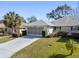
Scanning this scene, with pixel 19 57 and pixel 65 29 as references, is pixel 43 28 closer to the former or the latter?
pixel 65 29

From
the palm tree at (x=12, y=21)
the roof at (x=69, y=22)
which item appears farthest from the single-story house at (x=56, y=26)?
the palm tree at (x=12, y=21)

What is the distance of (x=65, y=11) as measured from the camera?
7275 cm

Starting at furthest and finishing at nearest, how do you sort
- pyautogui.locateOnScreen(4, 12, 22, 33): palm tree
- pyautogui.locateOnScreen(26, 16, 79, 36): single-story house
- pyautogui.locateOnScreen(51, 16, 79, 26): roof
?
pyautogui.locateOnScreen(4, 12, 22, 33): palm tree
pyautogui.locateOnScreen(51, 16, 79, 26): roof
pyautogui.locateOnScreen(26, 16, 79, 36): single-story house

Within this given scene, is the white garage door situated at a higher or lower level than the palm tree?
lower

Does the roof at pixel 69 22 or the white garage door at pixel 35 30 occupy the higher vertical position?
the roof at pixel 69 22

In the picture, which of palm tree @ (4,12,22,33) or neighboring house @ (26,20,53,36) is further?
palm tree @ (4,12,22,33)

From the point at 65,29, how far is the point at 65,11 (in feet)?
96.3

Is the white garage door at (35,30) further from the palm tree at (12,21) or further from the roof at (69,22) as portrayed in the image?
the roof at (69,22)

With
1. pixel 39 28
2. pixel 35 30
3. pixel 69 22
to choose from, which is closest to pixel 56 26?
pixel 69 22

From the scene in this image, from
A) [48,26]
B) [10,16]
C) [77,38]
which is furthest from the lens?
[10,16]

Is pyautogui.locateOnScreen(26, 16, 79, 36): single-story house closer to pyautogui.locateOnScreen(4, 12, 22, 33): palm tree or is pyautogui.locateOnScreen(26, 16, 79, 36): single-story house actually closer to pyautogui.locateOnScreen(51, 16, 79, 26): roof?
pyautogui.locateOnScreen(51, 16, 79, 26): roof

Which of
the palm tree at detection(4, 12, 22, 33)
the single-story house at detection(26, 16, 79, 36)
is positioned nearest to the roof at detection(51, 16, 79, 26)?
the single-story house at detection(26, 16, 79, 36)

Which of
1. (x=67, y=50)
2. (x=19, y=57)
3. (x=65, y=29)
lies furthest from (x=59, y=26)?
(x=19, y=57)

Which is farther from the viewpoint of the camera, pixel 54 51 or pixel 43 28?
pixel 43 28
